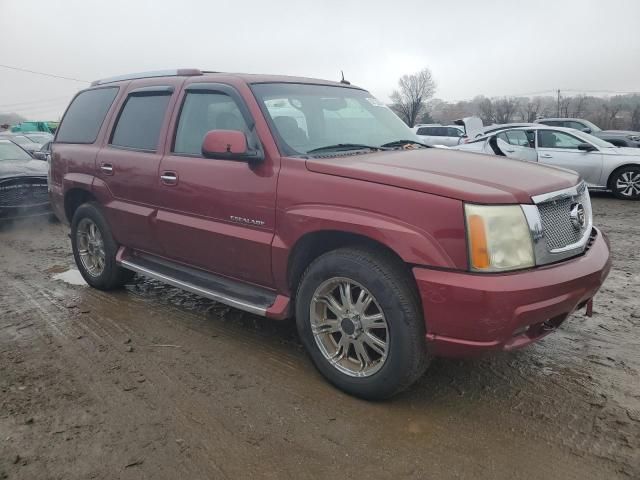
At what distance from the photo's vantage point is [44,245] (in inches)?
289

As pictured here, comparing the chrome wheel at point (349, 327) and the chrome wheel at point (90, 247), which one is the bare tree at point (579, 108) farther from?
the chrome wheel at point (349, 327)

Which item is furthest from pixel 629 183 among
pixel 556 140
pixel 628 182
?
pixel 556 140

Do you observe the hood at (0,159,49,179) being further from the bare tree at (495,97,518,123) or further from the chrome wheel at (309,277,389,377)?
the bare tree at (495,97,518,123)

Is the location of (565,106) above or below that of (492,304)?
above

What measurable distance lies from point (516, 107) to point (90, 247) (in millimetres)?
47636

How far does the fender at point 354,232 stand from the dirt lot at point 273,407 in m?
0.80

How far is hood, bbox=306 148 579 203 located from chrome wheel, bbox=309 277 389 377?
641 mm

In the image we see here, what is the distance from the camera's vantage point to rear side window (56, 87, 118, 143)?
16.3 ft

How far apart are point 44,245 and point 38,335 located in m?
3.68

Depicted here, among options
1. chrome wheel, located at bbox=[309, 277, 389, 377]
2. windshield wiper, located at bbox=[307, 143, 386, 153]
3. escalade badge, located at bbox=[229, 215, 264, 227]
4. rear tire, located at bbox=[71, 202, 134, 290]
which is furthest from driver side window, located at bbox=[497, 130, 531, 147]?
chrome wheel, located at bbox=[309, 277, 389, 377]

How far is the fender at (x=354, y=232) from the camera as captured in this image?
8.82 feet

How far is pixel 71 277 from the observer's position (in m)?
5.73

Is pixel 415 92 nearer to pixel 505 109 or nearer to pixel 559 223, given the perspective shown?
pixel 505 109

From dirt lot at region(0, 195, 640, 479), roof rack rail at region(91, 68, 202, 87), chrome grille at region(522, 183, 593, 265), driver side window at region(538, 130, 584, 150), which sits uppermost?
roof rack rail at region(91, 68, 202, 87)
